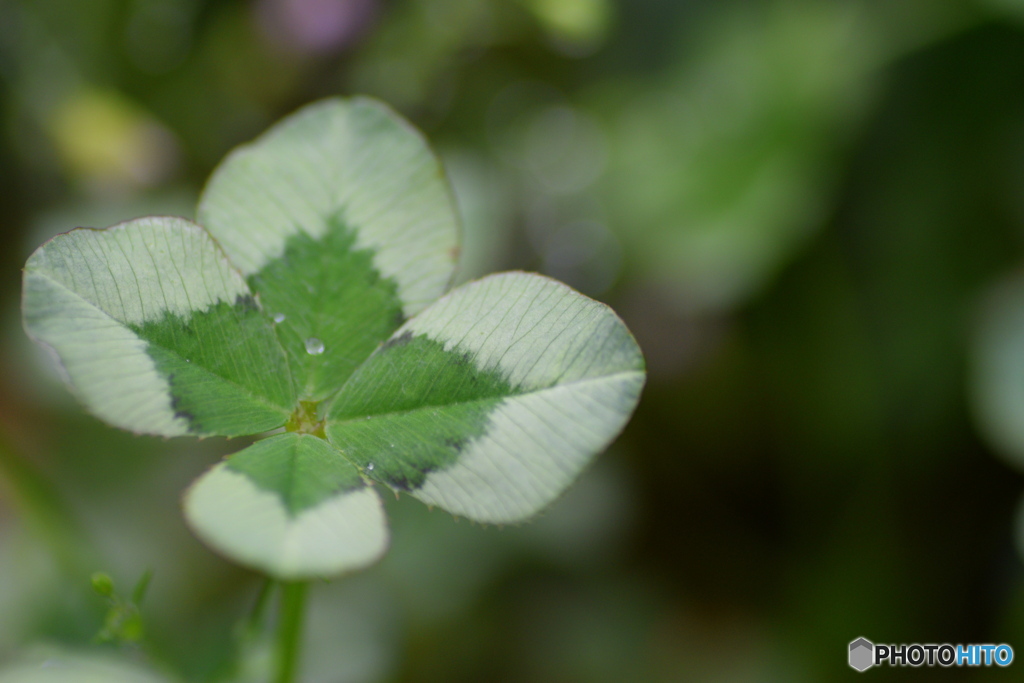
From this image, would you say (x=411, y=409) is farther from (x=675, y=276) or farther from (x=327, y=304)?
(x=675, y=276)

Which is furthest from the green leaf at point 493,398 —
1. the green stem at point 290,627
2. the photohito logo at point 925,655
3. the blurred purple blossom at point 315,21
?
the blurred purple blossom at point 315,21

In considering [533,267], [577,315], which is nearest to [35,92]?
[533,267]

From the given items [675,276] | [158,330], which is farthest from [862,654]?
[158,330]

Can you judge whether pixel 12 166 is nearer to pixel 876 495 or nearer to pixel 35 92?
pixel 35 92

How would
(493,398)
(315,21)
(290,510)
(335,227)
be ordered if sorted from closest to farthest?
(290,510) → (493,398) → (335,227) → (315,21)

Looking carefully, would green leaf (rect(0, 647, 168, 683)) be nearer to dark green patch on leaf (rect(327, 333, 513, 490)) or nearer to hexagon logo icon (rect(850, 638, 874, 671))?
dark green patch on leaf (rect(327, 333, 513, 490))

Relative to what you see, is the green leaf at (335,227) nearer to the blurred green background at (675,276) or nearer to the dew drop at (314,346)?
the dew drop at (314,346)

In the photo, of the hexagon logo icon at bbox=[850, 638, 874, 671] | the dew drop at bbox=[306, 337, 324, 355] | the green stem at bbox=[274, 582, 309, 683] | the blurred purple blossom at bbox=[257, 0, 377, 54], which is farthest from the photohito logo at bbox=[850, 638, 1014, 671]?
the blurred purple blossom at bbox=[257, 0, 377, 54]
